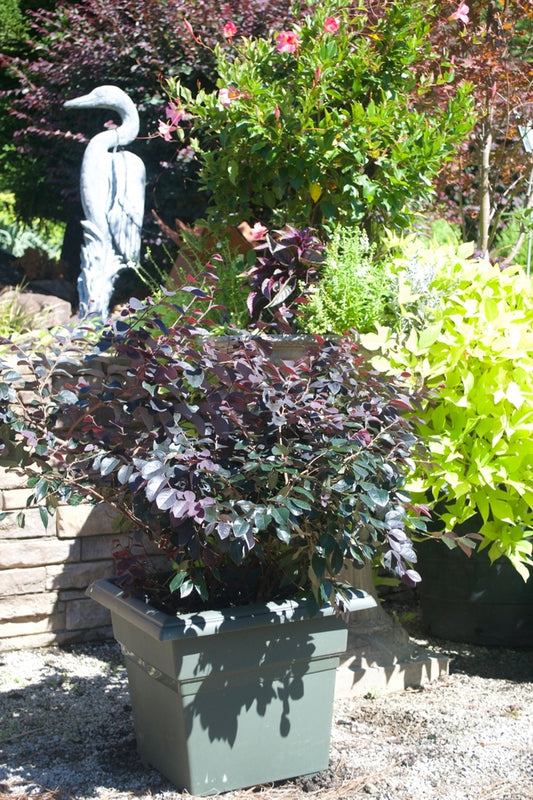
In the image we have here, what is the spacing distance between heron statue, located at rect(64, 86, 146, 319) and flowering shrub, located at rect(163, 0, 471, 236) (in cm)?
176

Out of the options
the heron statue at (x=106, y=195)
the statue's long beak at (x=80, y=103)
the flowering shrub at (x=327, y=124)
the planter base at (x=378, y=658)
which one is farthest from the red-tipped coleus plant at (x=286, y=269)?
the statue's long beak at (x=80, y=103)

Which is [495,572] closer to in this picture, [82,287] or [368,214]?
[368,214]

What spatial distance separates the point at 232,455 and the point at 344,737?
1.01 metres

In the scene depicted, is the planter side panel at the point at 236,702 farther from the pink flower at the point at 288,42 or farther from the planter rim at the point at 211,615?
the pink flower at the point at 288,42

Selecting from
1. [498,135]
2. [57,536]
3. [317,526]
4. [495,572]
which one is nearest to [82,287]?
[57,536]

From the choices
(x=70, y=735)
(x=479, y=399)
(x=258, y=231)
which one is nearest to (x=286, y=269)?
(x=258, y=231)

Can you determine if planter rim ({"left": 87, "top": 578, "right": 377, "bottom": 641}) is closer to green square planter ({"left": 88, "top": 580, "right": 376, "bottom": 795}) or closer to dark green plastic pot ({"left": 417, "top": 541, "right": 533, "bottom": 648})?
green square planter ({"left": 88, "top": 580, "right": 376, "bottom": 795})

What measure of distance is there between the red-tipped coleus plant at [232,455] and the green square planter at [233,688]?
10 centimetres

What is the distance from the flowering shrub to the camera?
9.61 ft

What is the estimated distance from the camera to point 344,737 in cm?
242

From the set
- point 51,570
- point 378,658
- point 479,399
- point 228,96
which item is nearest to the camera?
point 479,399

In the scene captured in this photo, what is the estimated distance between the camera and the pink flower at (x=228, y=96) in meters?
2.96

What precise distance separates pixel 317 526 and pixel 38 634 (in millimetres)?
1539

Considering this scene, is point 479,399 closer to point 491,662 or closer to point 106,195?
point 491,662
